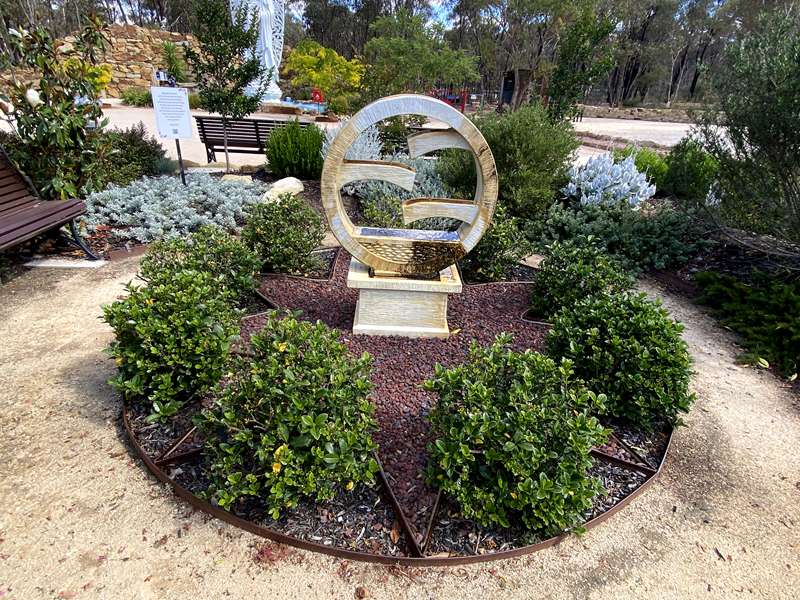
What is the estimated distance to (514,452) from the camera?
76.0 inches

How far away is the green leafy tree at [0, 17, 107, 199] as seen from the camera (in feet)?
15.7

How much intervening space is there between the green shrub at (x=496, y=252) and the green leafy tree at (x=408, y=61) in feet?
21.8

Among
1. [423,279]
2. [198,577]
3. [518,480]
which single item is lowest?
[198,577]

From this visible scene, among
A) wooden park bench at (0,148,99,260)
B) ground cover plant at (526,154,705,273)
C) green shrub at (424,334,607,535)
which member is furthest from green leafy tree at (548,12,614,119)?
green shrub at (424,334,607,535)

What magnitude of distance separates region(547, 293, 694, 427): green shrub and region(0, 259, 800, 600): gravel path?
1.12ft

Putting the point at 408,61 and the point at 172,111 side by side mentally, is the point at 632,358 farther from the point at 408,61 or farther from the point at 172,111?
the point at 408,61

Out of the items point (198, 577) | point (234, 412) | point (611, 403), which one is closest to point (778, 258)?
point (611, 403)

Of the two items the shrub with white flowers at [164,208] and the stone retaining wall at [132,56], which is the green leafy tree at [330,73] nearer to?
the stone retaining wall at [132,56]

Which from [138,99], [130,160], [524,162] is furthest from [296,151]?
[138,99]

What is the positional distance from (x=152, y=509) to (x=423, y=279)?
2.12 meters

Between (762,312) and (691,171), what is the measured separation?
8.41ft

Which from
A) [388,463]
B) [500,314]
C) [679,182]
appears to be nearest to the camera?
[388,463]

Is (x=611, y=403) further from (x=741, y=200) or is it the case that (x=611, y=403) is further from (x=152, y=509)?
(x=741, y=200)

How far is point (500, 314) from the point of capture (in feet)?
12.5
